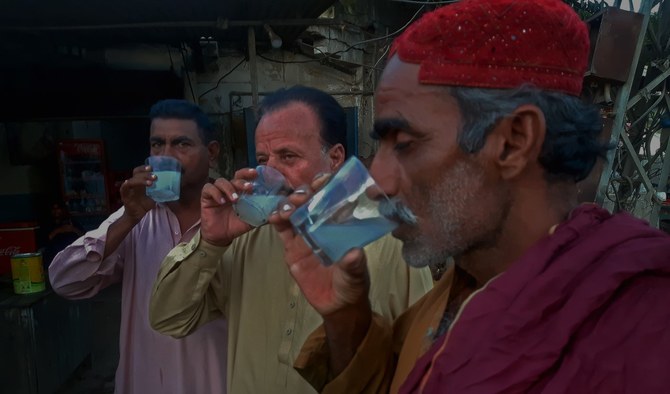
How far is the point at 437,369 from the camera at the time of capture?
871 mm

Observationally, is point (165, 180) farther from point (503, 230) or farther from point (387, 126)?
point (503, 230)

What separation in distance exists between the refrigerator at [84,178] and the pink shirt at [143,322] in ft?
12.3

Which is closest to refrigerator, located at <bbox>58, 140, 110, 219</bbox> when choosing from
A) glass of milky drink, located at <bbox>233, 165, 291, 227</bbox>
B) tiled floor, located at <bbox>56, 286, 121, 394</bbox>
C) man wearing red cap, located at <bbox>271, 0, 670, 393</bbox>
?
tiled floor, located at <bbox>56, 286, 121, 394</bbox>

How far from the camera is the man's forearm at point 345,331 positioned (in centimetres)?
115

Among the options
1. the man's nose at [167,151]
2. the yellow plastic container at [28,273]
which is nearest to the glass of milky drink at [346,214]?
the man's nose at [167,151]

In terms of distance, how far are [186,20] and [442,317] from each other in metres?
4.30

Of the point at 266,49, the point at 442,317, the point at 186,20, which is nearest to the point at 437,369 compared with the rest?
the point at 442,317

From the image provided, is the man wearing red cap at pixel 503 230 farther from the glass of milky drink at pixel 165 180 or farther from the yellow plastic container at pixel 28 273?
the yellow plastic container at pixel 28 273

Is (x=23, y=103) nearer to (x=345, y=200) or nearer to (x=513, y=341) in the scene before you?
(x=345, y=200)

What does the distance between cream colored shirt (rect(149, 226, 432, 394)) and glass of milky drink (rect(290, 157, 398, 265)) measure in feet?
1.94

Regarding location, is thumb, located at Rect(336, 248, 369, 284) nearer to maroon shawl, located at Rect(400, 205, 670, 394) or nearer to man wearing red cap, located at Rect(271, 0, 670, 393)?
man wearing red cap, located at Rect(271, 0, 670, 393)

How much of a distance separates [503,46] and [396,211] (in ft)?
1.22

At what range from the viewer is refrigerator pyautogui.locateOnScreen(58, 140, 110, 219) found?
17.9ft

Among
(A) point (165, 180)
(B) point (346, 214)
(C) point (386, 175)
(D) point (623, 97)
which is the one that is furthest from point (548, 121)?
(D) point (623, 97)
